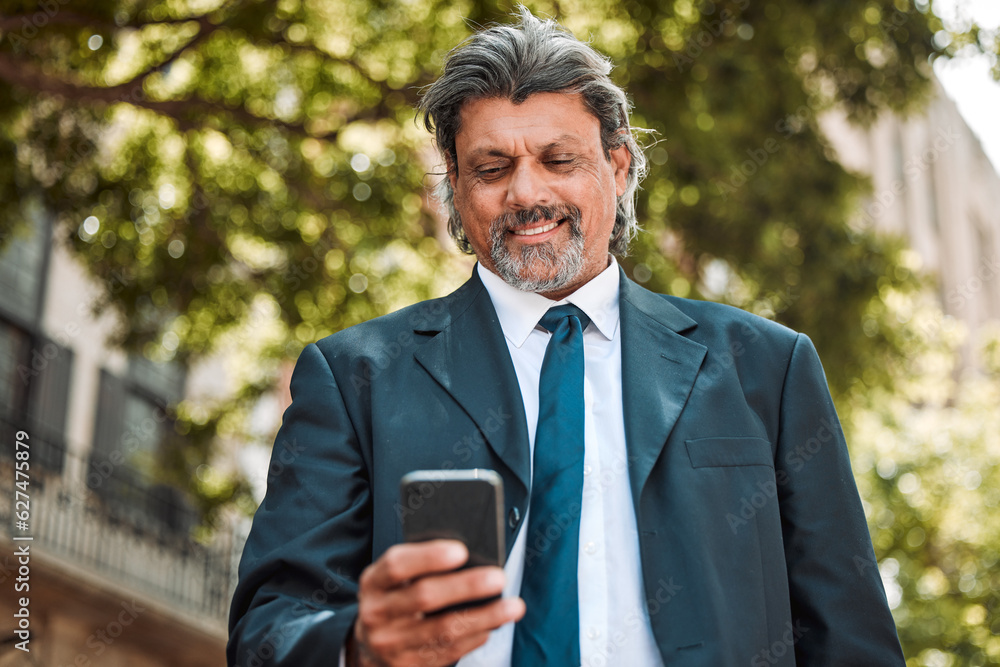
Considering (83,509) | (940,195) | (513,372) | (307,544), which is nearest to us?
(307,544)

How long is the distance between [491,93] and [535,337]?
61 cm

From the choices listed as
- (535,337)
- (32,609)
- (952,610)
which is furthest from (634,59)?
(32,609)

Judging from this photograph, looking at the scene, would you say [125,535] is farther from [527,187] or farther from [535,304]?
[527,187]

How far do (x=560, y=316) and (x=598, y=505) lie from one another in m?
0.52

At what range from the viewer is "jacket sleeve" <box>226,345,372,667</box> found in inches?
76.0

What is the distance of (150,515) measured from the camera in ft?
55.7

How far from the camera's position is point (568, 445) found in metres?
2.28

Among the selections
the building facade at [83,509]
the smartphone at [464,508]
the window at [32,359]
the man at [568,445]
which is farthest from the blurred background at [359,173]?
the smartphone at [464,508]

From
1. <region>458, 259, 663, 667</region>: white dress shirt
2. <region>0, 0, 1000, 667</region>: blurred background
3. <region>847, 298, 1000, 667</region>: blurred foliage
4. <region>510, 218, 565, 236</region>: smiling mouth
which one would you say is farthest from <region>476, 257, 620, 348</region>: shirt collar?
<region>847, 298, 1000, 667</region>: blurred foliage

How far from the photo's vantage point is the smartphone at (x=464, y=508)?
5.37ft

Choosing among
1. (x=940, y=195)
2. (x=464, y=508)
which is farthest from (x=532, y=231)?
(x=940, y=195)

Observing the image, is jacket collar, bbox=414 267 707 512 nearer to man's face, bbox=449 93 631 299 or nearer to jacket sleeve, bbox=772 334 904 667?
man's face, bbox=449 93 631 299

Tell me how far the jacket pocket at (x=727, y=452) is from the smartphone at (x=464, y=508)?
77 centimetres

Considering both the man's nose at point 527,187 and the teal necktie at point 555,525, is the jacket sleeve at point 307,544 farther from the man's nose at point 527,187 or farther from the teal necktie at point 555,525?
the man's nose at point 527,187
